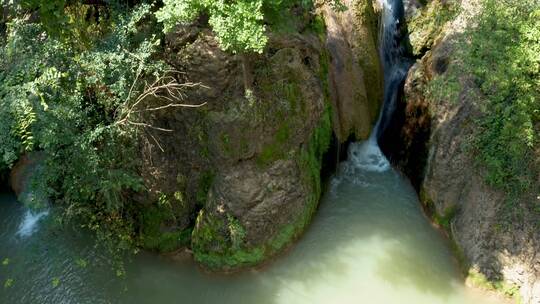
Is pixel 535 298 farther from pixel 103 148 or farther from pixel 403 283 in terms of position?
pixel 103 148

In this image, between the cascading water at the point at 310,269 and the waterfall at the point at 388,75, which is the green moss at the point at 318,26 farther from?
the cascading water at the point at 310,269

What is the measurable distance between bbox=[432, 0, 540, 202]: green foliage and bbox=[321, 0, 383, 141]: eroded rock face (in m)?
3.24

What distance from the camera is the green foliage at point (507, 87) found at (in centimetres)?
863

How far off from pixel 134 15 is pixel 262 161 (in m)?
4.27

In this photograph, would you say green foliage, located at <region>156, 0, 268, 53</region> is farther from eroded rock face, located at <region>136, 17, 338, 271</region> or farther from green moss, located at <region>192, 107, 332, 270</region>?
green moss, located at <region>192, 107, 332, 270</region>

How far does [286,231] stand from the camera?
1066 cm

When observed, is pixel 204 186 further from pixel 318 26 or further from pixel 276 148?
pixel 318 26

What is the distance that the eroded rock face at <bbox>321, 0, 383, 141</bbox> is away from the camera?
41.0 ft

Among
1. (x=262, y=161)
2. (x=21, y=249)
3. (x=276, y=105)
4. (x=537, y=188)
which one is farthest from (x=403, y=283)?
(x=21, y=249)

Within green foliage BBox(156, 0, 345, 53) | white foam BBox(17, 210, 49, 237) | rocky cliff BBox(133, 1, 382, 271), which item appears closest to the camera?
green foliage BBox(156, 0, 345, 53)

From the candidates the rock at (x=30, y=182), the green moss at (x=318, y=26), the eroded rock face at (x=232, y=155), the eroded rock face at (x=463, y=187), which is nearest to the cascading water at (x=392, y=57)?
the eroded rock face at (x=463, y=187)

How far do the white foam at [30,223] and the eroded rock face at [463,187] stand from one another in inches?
420

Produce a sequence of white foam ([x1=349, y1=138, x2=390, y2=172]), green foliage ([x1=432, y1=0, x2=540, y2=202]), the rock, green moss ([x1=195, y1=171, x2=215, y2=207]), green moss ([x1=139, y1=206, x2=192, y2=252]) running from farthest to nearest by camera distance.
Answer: white foam ([x1=349, y1=138, x2=390, y2=172]) < green moss ([x1=139, y1=206, x2=192, y2=252]) < green moss ([x1=195, y1=171, x2=215, y2=207]) < the rock < green foliage ([x1=432, y1=0, x2=540, y2=202])

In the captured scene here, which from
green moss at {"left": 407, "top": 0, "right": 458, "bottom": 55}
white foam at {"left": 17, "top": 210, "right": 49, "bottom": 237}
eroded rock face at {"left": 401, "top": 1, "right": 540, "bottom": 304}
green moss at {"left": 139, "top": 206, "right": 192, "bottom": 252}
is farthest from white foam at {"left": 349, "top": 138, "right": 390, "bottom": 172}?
white foam at {"left": 17, "top": 210, "right": 49, "bottom": 237}
